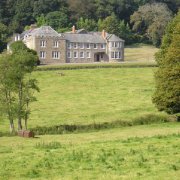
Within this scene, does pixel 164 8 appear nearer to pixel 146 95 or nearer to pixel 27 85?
pixel 146 95

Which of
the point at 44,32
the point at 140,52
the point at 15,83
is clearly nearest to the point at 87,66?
the point at 44,32

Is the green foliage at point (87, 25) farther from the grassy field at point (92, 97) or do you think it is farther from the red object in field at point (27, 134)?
the red object in field at point (27, 134)

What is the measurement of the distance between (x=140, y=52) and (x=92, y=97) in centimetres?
6935

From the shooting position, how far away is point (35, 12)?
151 meters

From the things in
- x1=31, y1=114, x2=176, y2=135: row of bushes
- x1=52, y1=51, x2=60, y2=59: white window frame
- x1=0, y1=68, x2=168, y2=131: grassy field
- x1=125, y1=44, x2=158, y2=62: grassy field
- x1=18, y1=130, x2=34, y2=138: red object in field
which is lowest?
x1=125, y1=44, x2=158, y2=62: grassy field

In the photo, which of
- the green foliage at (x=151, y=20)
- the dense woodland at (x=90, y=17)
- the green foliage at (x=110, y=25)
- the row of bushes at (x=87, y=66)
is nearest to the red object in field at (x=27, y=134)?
the row of bushes at (x=87, y=66)

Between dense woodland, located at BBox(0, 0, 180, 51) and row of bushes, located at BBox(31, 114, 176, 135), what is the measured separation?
286 feet

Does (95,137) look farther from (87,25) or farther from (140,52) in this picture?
(87,25)

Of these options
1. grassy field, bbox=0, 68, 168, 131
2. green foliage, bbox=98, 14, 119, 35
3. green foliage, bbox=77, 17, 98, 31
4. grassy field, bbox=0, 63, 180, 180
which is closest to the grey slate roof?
green foliage, bbox=98, 14, 119, 35

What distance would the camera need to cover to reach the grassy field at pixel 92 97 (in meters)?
53.2

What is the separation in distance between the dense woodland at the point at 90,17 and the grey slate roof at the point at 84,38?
1721 centimetres

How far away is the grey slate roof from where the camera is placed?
4683 inches

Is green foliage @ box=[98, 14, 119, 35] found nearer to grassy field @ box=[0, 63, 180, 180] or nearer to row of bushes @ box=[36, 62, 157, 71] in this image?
row of bushes @ box=[36, 62, 157, 71]

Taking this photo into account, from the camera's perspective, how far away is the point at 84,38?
121m
